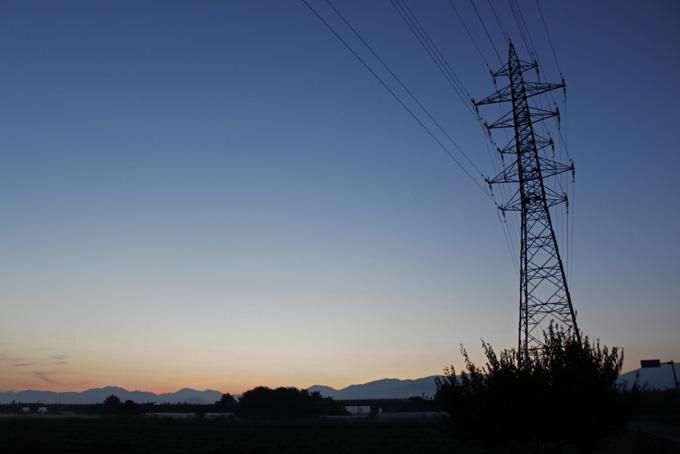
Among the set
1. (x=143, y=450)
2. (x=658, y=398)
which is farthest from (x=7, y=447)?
(x=658, y=398)

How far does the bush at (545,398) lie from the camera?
20000mm

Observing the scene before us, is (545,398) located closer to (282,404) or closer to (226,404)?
(282,404)

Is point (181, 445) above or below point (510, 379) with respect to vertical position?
below

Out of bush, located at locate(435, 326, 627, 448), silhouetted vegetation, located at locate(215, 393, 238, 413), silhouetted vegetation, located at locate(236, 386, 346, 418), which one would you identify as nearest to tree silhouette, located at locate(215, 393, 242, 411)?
silhouetted vegetation, located at locate(215, 393, 238, 413)

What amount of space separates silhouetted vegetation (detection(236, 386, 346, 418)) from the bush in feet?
422

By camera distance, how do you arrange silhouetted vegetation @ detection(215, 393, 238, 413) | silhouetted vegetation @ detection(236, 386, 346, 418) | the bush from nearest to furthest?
the bush, silhouetted vegetation @ detection(236, 386, 346, 418), silhouetted vegetation @ detection(215, 393, 238, 413)

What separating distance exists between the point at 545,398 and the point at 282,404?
443ft

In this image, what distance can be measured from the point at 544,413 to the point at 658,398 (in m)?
70.2

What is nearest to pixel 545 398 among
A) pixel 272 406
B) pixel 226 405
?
pixel 272 406

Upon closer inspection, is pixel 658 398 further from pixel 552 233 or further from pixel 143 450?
pixel 143 450

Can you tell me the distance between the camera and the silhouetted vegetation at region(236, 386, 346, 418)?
474 ft

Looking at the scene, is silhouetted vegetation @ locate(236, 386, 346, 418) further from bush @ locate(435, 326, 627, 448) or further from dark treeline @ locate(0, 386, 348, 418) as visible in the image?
bush @ locate(435, 326, 627, 448)

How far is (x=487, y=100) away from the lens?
3512 cm

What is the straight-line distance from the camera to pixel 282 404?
147m
